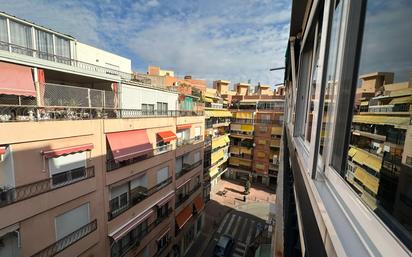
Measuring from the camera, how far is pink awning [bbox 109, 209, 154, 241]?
895cm

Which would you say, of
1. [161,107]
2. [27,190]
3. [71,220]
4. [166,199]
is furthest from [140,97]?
[27,190]

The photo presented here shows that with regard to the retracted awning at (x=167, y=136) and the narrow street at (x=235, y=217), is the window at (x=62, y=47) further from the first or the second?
the narrow street at (x=235, y=217)

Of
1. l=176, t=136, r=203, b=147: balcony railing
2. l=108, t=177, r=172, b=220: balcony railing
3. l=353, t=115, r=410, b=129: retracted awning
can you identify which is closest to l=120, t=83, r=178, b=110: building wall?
l=176, t=136, r=203, b=147: balcony railing

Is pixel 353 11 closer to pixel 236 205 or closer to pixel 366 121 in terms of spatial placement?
pixel 366 121

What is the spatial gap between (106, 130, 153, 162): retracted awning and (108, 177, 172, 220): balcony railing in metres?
2.19

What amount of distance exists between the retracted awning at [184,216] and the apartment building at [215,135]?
6086 mm

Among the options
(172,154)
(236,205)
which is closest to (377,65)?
(172,154)

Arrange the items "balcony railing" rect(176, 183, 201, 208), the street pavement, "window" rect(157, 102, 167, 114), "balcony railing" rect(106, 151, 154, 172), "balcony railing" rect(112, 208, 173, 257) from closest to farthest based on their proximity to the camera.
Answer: "balcony railing" rect(106, 151, 154, 172) < "balcony railing" rect(112, 208, 173, 257) < "window" rect(157, 102, 167, 114) < "balcony railing" rect(176, 183, 201, 208) < the street pavement

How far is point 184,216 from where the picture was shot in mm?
14641

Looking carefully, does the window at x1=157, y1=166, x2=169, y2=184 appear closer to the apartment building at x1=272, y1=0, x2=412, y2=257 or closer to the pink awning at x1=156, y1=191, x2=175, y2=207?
the pink awning at x1=156, y1=191, x2=175, y2=207

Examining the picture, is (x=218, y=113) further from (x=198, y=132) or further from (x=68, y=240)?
(x=68, y=240)

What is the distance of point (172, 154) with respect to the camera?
12.9 m

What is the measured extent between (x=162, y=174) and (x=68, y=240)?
5546 millimetres

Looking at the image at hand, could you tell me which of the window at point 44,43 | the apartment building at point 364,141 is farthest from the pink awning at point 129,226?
the apartment building at point 364,141
